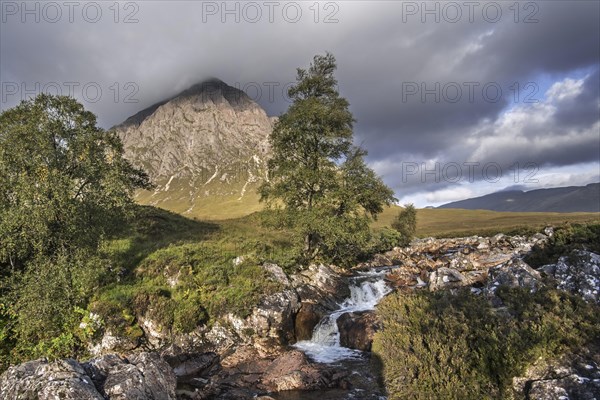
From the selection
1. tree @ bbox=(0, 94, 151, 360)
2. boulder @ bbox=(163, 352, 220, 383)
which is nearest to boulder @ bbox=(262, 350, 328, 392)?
boulder @ bbox=(163, 352, 220, 383)

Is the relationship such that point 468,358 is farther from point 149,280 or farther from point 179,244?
point 179,244

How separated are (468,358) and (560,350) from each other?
2.09 m

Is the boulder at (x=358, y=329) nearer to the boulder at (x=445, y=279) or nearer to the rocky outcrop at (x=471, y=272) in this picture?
the rocky outcrop at (x=471, y=272)

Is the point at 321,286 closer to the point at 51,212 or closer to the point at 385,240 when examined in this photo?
the point at 51,212

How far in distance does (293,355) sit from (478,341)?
12568 mm

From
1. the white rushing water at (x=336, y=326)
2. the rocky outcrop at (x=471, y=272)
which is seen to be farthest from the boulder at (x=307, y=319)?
the rocky outcrop at (x=471, y=272)

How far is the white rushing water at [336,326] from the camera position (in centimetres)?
2070

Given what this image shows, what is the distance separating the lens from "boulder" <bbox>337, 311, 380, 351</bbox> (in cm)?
2077

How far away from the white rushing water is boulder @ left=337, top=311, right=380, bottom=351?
0.41 meters

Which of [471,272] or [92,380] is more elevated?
[92,380]

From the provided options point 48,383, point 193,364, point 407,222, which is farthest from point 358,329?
point 407,222

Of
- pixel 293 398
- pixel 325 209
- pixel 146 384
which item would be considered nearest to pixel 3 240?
pixel 146 384

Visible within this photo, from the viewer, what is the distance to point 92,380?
1209cm

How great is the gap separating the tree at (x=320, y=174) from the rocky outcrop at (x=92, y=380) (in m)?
19.3
